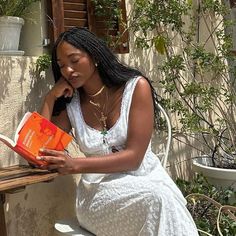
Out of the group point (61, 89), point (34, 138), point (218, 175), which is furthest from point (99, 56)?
point (218, 175)

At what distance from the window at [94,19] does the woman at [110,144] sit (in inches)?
16.4

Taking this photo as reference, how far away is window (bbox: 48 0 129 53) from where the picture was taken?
235 cm

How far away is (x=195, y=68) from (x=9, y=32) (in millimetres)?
1704

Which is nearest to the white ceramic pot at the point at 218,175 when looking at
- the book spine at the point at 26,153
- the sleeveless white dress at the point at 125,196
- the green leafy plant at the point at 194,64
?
the green leafy plant at the point at 194,64

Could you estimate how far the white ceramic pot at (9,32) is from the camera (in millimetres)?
2148

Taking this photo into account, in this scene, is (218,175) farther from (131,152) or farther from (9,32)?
(9,32)

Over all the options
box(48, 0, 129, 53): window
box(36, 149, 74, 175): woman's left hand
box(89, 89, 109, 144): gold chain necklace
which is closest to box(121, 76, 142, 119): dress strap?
box(89, 89, 109, 144): gold chain necklace

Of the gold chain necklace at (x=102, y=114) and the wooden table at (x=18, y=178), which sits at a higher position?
the gold chain necklace at (x=102, y=114)

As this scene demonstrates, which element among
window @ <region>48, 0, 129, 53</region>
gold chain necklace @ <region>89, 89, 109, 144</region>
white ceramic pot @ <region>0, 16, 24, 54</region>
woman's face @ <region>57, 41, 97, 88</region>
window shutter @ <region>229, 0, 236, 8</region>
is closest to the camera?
woman's face @ <region>57, 41, 97, 88</region>

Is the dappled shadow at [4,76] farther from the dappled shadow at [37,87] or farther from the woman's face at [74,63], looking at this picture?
the woman's face at [74,63]

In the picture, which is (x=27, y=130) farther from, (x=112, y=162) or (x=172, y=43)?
(x=172, y=43)

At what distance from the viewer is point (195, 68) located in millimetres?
3449

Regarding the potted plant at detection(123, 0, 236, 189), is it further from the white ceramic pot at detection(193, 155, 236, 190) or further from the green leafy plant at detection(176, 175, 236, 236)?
the green leafy plant at detection(176, 175, 236, 236)

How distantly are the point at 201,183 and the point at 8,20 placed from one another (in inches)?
68.9
